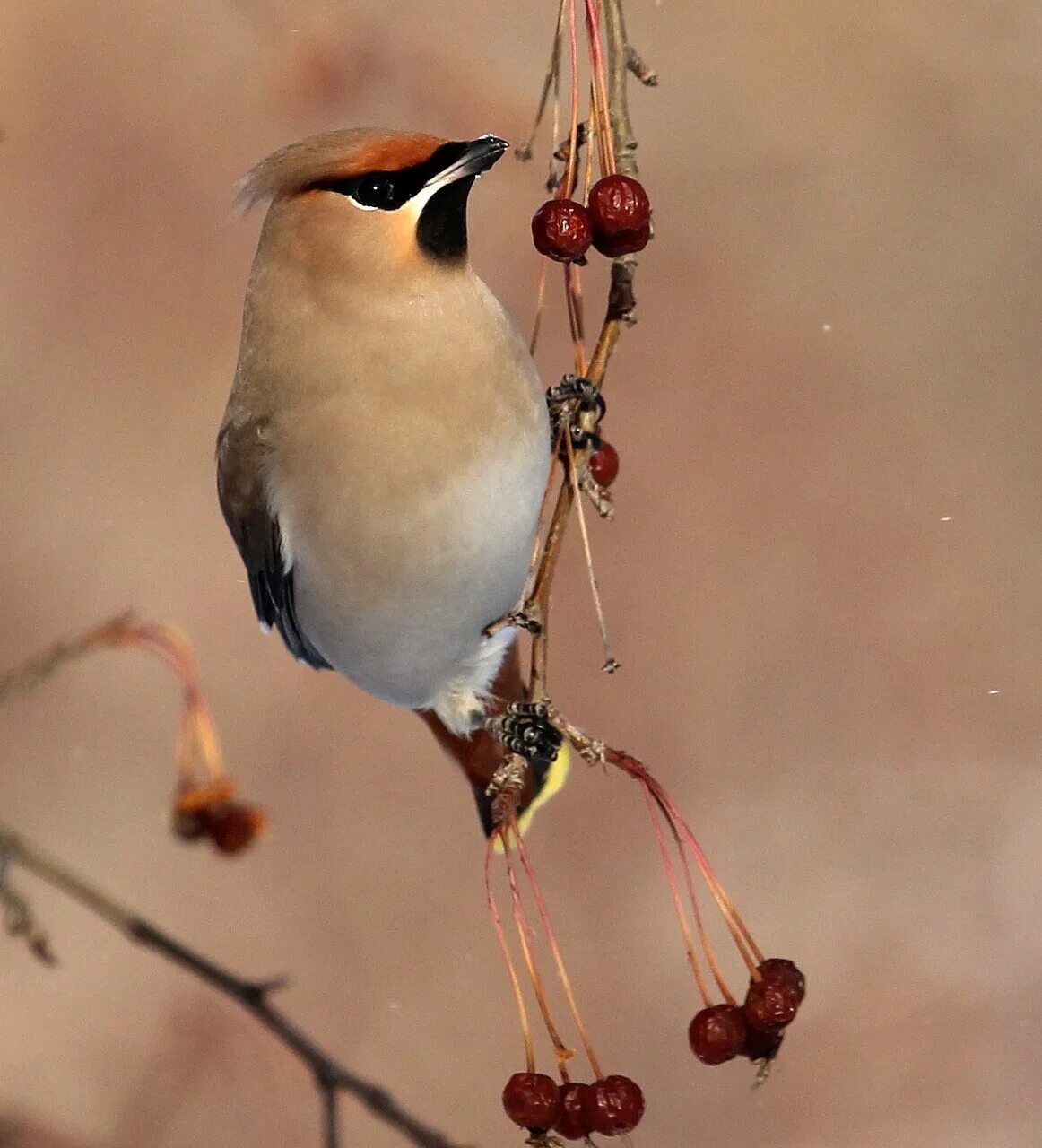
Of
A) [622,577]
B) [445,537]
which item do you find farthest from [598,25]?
[622,577]

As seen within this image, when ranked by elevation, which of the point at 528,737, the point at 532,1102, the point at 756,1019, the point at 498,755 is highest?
the point at 498,755

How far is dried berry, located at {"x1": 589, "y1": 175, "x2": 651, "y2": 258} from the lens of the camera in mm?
1146

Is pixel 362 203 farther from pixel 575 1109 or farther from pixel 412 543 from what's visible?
pixel 575 1109

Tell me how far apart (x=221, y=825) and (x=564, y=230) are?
2.99 feet

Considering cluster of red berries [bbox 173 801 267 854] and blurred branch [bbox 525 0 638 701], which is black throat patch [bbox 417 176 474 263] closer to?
blurred branch [bbox 525 0 638 701]

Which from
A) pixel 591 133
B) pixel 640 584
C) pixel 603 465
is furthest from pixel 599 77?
pixel 640 584

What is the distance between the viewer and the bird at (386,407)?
146 cm

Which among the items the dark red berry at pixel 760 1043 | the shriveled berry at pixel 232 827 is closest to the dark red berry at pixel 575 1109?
the dark red berry at pixel 760 1043

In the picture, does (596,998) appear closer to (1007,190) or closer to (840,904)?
(840,904)

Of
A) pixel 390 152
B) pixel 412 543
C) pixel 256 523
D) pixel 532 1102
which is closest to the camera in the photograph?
pixel 532 1102

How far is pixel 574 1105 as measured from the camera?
1271 millimetres

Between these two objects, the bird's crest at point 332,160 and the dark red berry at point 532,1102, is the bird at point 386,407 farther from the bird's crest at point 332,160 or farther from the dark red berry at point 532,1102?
the dark red berry at point 532,1102

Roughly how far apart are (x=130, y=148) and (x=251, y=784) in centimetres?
127

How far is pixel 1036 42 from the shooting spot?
Result: 3148 millimetres
